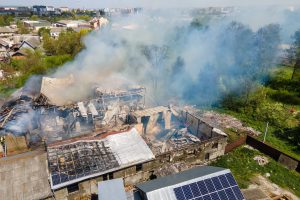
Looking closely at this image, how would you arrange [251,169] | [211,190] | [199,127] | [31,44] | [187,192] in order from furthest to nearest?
[31,44] → [199,127] → [251,169] → [211,190] → [187,192]

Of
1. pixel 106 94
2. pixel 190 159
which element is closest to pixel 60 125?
pixel 106 94

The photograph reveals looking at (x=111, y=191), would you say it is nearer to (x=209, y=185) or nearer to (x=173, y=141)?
(x=209, y=185)

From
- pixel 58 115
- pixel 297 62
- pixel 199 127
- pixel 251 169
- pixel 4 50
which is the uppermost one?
pixel 297 62

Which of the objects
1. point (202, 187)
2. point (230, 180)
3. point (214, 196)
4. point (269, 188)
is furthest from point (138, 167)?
point (269, 188)

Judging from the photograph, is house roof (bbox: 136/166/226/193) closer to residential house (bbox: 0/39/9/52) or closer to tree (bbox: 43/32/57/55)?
tree (bbox: 43/32/57/55)

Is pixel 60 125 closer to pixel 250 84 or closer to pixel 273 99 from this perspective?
pixel 250 84

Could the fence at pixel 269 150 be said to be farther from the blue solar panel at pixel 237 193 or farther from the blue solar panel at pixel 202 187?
the blue solar panel at pixel 202 187
